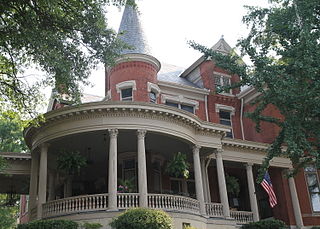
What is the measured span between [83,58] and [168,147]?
27.4 ft

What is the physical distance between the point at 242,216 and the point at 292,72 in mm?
8918

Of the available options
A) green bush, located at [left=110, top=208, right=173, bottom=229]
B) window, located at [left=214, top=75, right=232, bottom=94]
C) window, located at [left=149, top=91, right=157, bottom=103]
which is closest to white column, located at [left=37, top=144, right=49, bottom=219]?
green bush, located at [left=110, top=208, right=173, bottom=229]

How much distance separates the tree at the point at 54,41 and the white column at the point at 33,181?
187 inches

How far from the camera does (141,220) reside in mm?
13375

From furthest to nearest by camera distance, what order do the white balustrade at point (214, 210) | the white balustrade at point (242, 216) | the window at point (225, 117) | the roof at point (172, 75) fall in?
1. the window at point (225, 117)
2. the roof at point (172, 75)
3. the white balustrade at point (242, 216)
4. the white balustrade at point (214, 210)

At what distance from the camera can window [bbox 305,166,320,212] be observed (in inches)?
932

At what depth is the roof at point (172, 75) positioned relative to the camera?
25.7 metres

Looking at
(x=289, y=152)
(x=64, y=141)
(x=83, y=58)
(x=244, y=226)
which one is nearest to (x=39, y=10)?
(x=83, y=58)

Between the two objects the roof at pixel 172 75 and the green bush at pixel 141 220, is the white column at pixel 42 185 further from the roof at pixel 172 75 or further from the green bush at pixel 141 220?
the roof at pixel 172 75

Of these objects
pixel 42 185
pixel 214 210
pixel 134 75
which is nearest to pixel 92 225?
pixel 42 185

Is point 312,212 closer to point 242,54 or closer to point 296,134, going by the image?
point 296,134

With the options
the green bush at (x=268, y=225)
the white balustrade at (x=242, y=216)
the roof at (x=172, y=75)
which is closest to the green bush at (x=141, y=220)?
the green bush at (x=268, y=225)

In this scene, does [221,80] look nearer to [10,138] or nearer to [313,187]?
[313,187]

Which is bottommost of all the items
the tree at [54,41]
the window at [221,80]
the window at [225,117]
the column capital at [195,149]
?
the column capital at [195,149]
